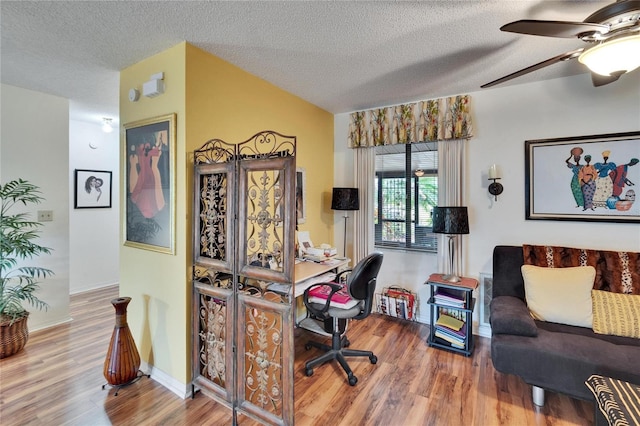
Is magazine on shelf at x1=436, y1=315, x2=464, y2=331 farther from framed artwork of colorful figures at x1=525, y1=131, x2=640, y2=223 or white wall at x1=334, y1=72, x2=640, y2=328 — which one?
framed artwork of colorful figures at x1=525, y1=131, x2=640, y2=223

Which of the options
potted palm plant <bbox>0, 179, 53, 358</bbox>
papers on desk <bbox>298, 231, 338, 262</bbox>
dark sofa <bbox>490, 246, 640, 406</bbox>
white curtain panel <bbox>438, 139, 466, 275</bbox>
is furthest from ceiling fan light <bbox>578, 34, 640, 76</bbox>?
potted palm plant <bbox>0, 179, 53, 358</bbox>

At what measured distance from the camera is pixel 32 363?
251 centimetres

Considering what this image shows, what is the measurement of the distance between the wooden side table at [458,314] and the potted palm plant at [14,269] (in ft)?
12.6

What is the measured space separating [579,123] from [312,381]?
129 inches

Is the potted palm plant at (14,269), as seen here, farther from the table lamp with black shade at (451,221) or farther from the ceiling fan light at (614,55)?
the ceiling fan light at (614,55)

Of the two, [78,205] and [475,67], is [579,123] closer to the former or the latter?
[475,67]

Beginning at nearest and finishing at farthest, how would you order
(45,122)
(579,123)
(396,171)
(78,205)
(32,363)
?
1. (32,363)
2. (579,123)
3. (45,122)
4. (396,171)
5. (78,205)

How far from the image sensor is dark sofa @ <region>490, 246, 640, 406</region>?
72.0 inches

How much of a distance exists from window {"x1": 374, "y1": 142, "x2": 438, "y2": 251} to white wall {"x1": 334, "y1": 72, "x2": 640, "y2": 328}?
0.91 feet

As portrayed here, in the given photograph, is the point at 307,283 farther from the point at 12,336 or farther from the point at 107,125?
the point at 107,125

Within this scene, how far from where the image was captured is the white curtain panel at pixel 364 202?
3.69m

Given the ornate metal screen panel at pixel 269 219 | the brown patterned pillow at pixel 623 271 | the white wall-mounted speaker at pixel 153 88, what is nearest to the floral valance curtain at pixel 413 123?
the brown patterned pillow at pixel 623 271

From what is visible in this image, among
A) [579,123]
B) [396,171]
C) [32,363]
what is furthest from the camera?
[396,171]

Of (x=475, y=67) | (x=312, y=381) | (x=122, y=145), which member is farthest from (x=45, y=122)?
(x=475, y=67)
